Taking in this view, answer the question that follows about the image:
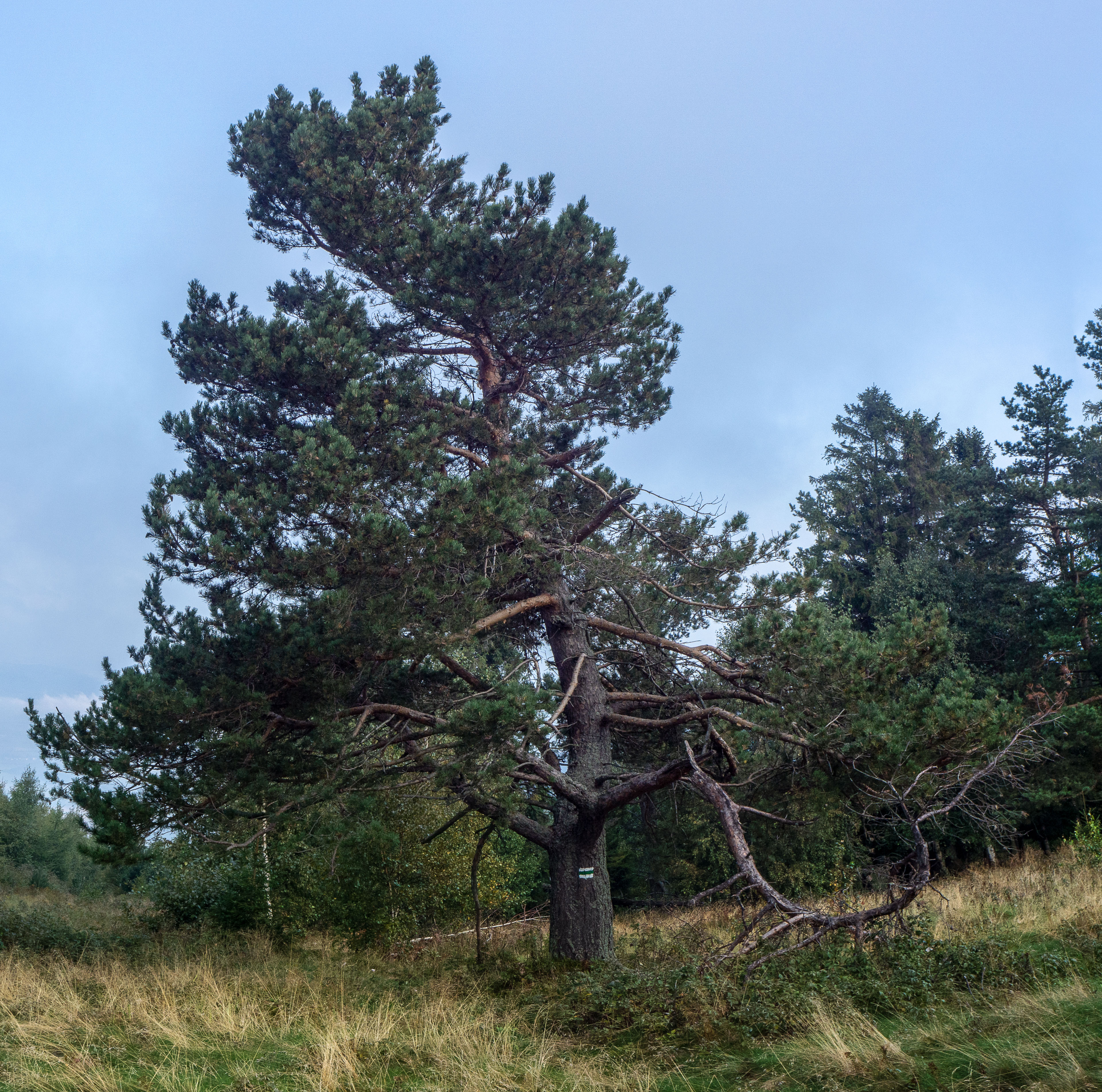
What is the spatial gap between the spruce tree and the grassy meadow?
183cm

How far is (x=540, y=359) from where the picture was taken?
12672mm

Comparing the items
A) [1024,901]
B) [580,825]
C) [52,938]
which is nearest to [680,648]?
[580,825]

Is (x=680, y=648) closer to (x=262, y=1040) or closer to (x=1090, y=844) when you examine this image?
(x=262, y=1040)

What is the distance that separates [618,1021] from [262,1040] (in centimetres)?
321

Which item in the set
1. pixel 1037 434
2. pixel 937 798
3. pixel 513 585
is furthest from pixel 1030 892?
pixel 1037 434

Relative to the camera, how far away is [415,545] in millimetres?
9055

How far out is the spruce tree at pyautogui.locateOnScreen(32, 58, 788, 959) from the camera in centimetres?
888

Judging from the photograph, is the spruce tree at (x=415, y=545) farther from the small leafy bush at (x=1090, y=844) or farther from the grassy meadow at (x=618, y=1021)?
the small leafy bush at (x=1090, y=844)

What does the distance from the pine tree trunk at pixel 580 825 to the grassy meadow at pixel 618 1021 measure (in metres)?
0.57

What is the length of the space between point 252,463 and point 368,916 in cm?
1069

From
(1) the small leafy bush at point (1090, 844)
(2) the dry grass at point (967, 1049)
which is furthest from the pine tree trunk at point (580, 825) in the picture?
(1) the small leafy bush at point (1090, 844)

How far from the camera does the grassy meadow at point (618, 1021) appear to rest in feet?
17.4

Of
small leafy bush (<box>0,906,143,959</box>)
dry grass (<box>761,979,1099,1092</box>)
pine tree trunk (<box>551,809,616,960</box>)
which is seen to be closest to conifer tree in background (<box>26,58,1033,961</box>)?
pine tree trunk (<box>551,809,616,960</box>)

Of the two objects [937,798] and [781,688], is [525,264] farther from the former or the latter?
[937,798]
